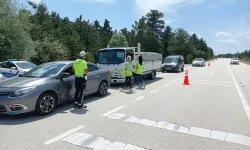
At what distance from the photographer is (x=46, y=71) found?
285 inches

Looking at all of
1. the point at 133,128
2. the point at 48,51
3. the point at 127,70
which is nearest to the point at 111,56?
the point at 127,70

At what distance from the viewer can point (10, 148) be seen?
4.12 meters

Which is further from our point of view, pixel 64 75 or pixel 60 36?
pixel 60 36

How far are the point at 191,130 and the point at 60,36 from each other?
1937 inches

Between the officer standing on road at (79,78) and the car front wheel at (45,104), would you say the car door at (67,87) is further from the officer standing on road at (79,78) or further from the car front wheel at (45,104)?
the car front wheel at (45,104)

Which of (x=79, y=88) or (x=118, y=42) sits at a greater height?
(x=118, y=42)

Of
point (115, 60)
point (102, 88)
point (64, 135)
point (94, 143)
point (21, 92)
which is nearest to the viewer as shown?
point (94, 143)

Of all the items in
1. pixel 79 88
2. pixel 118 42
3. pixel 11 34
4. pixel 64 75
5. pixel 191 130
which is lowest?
pixel 191 130

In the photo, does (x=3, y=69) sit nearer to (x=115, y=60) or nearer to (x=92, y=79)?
(x=115, y=60)

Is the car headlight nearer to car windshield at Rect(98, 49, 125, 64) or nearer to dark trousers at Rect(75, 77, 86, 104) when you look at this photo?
dark trousers at Rect(75, 77, 86, 104)

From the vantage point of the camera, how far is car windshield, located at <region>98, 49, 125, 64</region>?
12276 mm

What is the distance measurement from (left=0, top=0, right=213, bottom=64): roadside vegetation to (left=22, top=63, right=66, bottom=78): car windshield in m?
7.47

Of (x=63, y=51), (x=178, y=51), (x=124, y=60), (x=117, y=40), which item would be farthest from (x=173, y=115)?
(x=117, y=40)

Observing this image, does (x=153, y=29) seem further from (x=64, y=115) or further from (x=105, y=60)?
(x=64, y=115)
